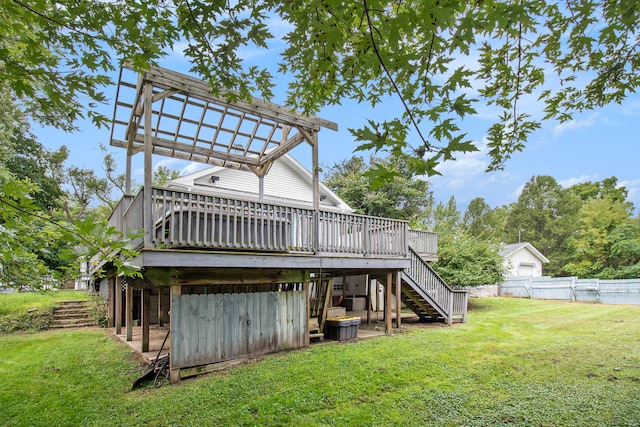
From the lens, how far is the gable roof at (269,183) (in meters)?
11.8

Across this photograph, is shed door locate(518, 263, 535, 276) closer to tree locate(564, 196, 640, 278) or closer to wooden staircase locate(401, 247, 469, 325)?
tree locate(564, 196, 640, 278)

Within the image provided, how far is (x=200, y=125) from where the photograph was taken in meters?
8.80

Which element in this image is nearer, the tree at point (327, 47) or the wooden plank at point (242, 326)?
the tree at point (327, 47)

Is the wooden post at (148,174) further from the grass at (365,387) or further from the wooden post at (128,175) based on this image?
the wooden post at (128,175)

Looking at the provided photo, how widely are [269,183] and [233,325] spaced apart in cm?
742

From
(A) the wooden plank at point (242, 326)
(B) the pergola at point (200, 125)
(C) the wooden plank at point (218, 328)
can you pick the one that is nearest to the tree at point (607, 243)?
(B) the pergola at point (200, 125)

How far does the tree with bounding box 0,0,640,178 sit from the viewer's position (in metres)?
2.31

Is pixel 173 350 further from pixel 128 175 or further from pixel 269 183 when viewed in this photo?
pixel 269 183

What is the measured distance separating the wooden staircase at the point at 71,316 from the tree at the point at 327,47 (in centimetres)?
1132

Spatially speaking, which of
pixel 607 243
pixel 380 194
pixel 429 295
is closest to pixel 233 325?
pixel 429 295

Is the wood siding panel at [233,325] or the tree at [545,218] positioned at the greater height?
the tree at [545,218]

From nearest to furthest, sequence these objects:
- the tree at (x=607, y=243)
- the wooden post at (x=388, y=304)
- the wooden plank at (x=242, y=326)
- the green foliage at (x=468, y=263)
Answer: the wooden plank at (x=242, y=326)
the wooden post at (x=388, y=304)
the green foliage at (x=468, y=263)
the tree at (x=607, y=243)

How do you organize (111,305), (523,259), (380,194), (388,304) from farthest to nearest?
(523,259) → (380,194) → (111,305) → (388,304)

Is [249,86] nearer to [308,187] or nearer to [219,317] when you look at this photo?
[219,317]
